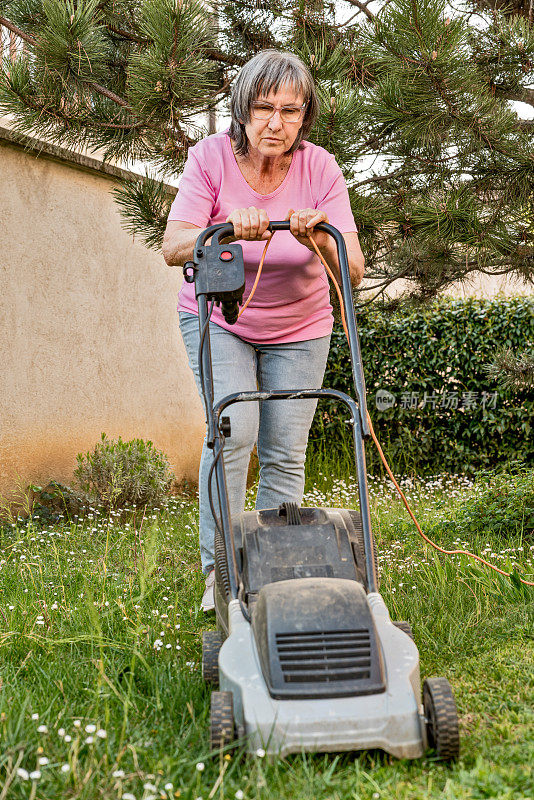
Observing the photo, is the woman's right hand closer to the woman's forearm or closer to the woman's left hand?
the woman's left hand

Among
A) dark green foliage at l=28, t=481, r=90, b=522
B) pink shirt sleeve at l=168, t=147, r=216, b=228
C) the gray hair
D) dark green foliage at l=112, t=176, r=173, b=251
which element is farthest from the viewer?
dark green foliage at l=28, t=481, r=90, b=522

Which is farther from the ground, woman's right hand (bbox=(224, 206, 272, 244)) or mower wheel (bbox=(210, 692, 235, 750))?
woman's right hand (bbox=(224, 206, 272, 244))

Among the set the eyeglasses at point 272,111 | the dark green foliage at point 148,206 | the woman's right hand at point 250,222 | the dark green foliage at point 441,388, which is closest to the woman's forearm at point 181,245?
the woman's right hand at point 250,222

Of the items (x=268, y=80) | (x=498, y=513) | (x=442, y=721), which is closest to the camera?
(x=442, y=721)

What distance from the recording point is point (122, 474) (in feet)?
14.6

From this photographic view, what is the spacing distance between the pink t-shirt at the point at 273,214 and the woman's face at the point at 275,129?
0.13 metres

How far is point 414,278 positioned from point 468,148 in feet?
3.99

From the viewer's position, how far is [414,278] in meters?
4.57

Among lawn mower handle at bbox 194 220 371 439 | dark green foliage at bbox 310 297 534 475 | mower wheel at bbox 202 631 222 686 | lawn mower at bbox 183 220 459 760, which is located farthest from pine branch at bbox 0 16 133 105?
dark green foliage at bbox 310 297 534 475

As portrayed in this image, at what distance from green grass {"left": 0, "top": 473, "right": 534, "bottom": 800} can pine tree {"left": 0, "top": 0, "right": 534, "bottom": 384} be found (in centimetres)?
141

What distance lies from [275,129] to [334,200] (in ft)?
1.02

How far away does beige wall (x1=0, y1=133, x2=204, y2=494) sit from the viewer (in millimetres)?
4281

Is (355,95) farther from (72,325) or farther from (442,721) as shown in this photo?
(442,721)

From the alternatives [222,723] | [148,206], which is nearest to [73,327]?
[148,206]
